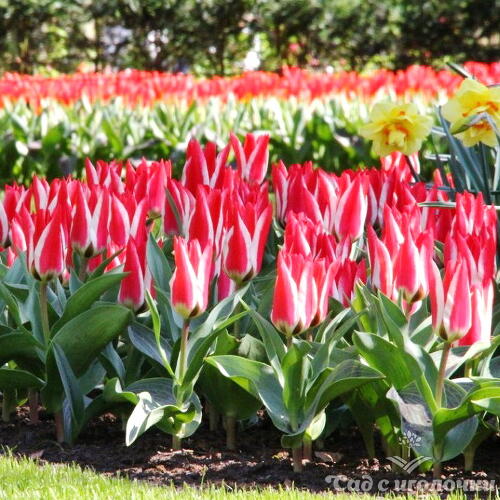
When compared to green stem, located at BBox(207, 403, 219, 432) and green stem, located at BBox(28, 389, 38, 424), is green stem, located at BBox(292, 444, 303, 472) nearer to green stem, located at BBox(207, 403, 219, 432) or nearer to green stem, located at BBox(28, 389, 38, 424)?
green stem, located at BBox(207, 403, 219, 432)

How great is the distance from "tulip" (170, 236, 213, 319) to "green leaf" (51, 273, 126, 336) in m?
0.29

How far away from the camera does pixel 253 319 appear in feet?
9.83

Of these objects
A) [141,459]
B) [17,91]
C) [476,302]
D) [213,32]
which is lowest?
[141,459]

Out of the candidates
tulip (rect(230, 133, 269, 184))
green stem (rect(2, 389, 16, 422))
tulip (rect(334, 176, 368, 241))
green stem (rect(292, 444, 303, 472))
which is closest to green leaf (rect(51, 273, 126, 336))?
green stem (rect(2, 389, 16, 422))

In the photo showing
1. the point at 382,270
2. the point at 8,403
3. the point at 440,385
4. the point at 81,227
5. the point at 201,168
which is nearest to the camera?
the point at 440,385

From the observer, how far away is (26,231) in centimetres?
323

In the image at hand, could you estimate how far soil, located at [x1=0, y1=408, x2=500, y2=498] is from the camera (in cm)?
280

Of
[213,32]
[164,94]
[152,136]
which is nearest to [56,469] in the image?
[152,136]

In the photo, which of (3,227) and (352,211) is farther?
(3,227)

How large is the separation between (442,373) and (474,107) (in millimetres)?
1330

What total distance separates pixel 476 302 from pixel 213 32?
15465mm

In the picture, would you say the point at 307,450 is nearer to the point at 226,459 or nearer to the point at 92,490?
the point at 226,459

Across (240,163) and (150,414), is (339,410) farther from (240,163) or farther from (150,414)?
(240,163)

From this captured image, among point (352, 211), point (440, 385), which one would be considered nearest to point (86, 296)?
point (352, 211)
